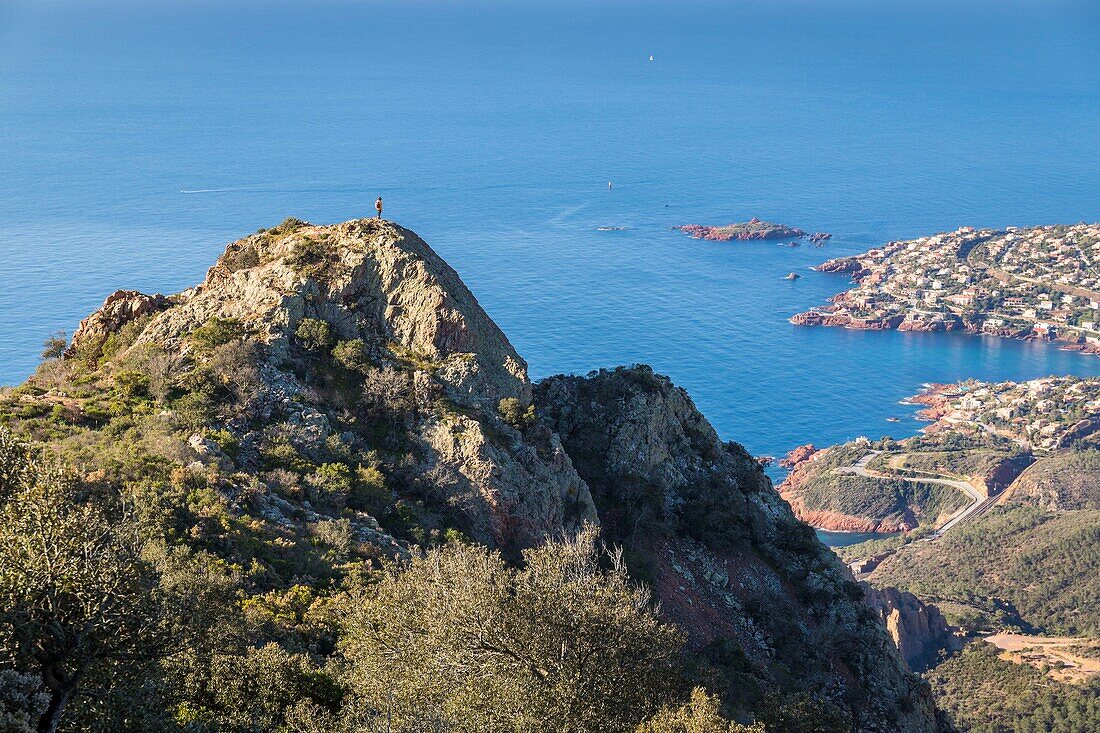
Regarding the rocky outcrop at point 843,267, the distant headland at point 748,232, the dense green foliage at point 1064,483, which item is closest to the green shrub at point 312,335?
the dense green foliage at point 1064,483

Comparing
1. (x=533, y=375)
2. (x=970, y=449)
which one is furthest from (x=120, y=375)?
(x=970, y=449)

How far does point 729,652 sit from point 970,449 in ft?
284

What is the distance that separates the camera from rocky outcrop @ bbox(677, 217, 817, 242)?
16138cm

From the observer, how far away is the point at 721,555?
31391mm

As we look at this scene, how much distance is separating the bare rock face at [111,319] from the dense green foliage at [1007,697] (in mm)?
45278

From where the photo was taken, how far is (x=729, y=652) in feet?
87.1

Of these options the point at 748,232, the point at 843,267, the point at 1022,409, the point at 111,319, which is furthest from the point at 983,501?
the point at 111,319

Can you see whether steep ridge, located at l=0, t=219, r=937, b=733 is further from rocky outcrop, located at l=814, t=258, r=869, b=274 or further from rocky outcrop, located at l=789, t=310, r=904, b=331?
rocky outcrop, located at l=814, t=258, r=869, b=274

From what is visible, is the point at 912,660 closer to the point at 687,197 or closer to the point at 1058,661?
the point at 1058,661

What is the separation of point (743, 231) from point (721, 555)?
137407 millimetres

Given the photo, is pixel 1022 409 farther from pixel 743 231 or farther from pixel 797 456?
pixel 743 231

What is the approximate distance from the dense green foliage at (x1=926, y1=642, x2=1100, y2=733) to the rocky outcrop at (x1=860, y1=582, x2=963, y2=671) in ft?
5.07

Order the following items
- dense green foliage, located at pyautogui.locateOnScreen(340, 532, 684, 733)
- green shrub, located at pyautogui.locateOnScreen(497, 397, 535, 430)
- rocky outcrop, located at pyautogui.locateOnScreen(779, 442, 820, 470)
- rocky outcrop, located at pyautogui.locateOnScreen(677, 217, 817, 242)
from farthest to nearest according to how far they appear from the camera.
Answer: rocky outcrop, located at pyautogui.locateOnScreen(677, 217, 817, 242) < rocky outcrop, located at pyautogui.locateOnScreen(779, 442, 820, 470) < green shrub, located at pyautogui.locateOnScreen(497, 397, 535, 430) < dense green foliage, located at pyautogui.locateOnScreen(340, 532, 684, 733)

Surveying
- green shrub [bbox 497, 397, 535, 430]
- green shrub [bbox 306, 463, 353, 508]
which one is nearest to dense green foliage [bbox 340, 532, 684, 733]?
green shrub [bbox 306, 463, 353, 508]
